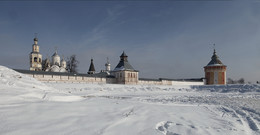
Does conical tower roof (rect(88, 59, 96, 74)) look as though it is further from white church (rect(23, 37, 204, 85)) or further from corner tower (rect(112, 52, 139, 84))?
corner tower (rect(112, 52, 139, 84))

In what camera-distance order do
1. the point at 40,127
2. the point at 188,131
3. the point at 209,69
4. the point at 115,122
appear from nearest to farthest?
the point at 40,127 → the point at 188,131 → the point at 115,122 → the point at 209,69

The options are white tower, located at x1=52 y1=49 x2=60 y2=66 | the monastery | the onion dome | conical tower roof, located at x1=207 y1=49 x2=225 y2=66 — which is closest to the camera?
the monastery

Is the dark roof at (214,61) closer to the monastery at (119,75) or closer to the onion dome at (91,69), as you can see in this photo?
the monastery at (119,75)

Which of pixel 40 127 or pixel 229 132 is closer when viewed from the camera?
pixel 40 127

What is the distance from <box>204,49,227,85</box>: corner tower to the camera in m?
33.4

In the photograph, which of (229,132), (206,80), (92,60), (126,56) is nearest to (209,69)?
(206,80)

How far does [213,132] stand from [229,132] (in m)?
0.31

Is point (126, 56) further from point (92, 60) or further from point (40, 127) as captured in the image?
point (40, 127)

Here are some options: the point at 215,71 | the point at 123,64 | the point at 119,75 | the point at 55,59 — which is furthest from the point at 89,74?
the point at 215,71

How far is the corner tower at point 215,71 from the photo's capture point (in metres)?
33.4

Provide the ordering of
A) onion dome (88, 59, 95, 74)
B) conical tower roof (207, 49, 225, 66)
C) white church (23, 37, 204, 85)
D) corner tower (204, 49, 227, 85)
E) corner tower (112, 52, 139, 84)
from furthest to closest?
onion dome (88, 59, 95, 74) → conical tower roof (207, 49, 225, 66) → corner tower (204, 49, 227, 85) → corner tower (112, 52, 139, 84) → white church (23, 37, 204, 85)

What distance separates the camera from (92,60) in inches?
1646

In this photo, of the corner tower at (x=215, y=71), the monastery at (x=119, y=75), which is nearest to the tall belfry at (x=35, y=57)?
the monastery at (x=119, y=75)

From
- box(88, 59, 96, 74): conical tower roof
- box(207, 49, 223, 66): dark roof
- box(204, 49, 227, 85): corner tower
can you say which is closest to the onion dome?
box(88, 59, 96, 74): conical tower roof
